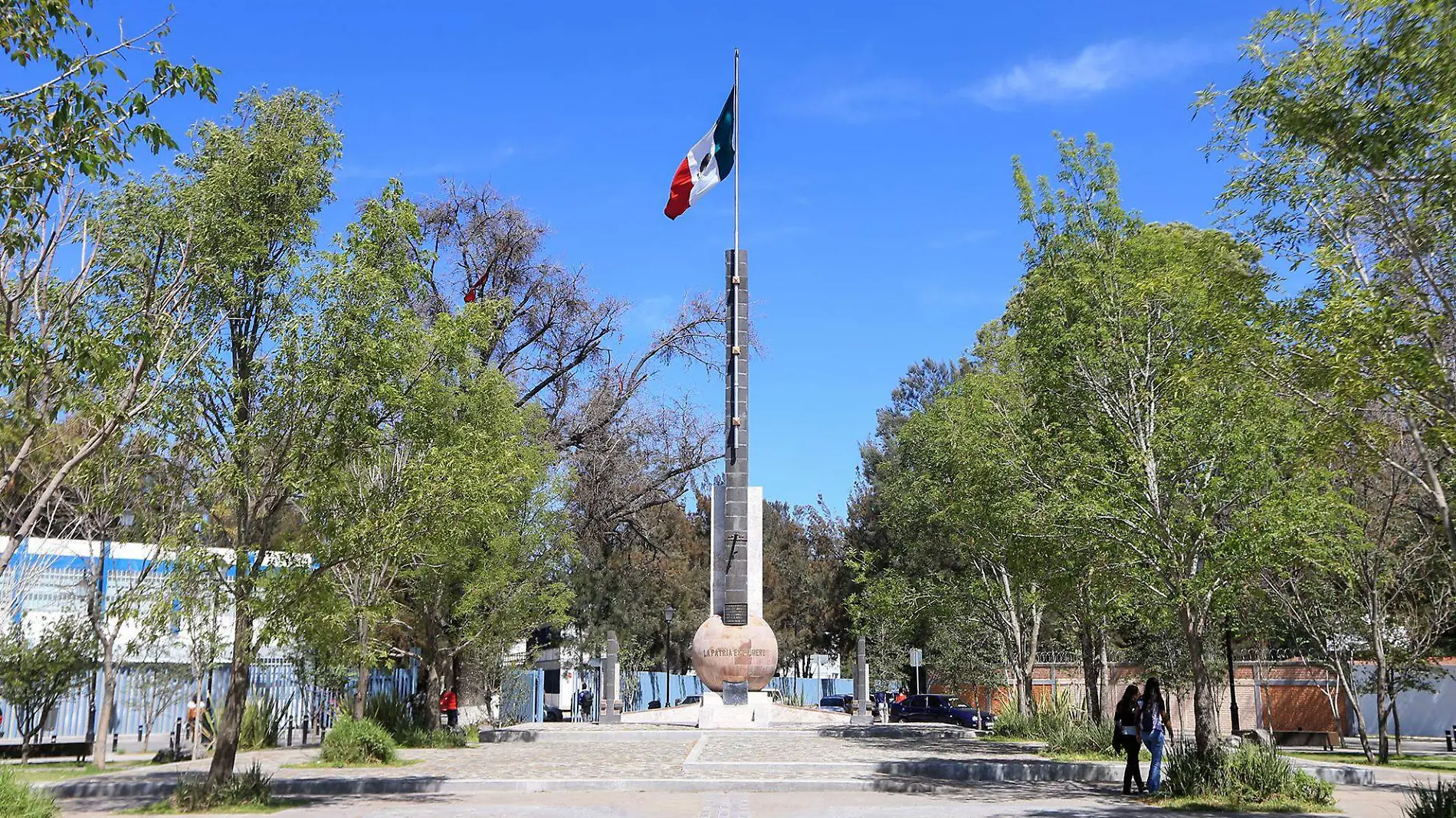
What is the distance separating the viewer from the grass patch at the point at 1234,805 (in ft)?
46.8

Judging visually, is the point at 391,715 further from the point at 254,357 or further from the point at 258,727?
the point at 254,357

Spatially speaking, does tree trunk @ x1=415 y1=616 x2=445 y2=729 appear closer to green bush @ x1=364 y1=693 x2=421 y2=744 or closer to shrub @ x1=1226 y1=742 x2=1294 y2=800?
green bush @ x1=364 y1=693 x2=421 y2=744

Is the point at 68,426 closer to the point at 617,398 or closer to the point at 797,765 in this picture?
the point at 617,398

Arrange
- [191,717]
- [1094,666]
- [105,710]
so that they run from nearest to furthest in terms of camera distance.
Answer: [105,710], [191,717], [1094,666]

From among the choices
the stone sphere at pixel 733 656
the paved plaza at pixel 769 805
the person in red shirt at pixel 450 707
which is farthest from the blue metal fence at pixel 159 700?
the paved plaza at pixel 769 805

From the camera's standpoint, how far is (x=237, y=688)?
15.4 metres

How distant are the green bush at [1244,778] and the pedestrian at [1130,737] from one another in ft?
2.09

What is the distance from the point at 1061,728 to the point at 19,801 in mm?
19354

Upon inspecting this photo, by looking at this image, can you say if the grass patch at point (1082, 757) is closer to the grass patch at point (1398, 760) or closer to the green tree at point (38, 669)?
the grass patch at point (1398, 760)

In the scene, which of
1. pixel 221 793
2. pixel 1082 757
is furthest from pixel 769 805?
pixel 1082 757

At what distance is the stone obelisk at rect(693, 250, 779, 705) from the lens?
115ft

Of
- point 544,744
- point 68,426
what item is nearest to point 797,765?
point 544,744

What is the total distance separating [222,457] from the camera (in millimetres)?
15797

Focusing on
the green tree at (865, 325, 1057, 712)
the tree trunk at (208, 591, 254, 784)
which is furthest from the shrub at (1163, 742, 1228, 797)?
the tree trunk at (208, 591, 254, 784)
